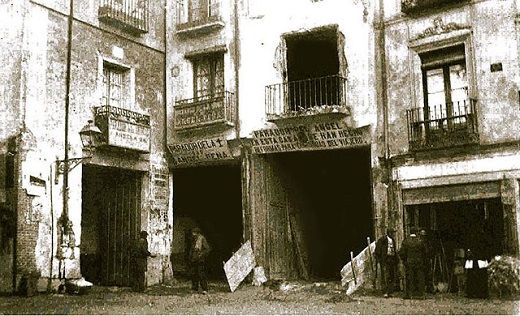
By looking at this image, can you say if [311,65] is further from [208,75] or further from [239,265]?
[239,265]

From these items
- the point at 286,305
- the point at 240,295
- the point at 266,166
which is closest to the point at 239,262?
the point at 240,295

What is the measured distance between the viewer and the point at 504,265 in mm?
13344

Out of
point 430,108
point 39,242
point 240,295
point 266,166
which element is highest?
point 430,108

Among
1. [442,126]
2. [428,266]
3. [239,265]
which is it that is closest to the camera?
[428,266]

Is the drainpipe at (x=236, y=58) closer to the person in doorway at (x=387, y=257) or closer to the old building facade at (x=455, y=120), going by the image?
the old building facade at (x=455, y=120)

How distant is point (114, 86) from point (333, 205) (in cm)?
862

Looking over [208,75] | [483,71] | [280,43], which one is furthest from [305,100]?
[483,71]

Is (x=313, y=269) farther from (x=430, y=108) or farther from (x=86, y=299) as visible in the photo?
(x=86, y=299)

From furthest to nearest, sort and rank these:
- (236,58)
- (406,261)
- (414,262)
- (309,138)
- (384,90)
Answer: (236,58) < (309,138) < (384,90) < (406,261) < (414,262)

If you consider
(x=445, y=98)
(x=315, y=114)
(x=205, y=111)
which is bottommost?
(x=315, y=114)

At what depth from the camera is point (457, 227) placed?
51.5 feet

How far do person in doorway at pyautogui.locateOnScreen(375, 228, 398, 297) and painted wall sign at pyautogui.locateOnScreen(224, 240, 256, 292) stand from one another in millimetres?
3907

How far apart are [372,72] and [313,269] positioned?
7.06 m

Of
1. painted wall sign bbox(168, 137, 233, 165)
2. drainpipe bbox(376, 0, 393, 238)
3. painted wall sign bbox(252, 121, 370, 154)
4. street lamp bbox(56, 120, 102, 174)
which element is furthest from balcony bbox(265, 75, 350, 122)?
street lamp bbox(56, 120, 102, 174)
